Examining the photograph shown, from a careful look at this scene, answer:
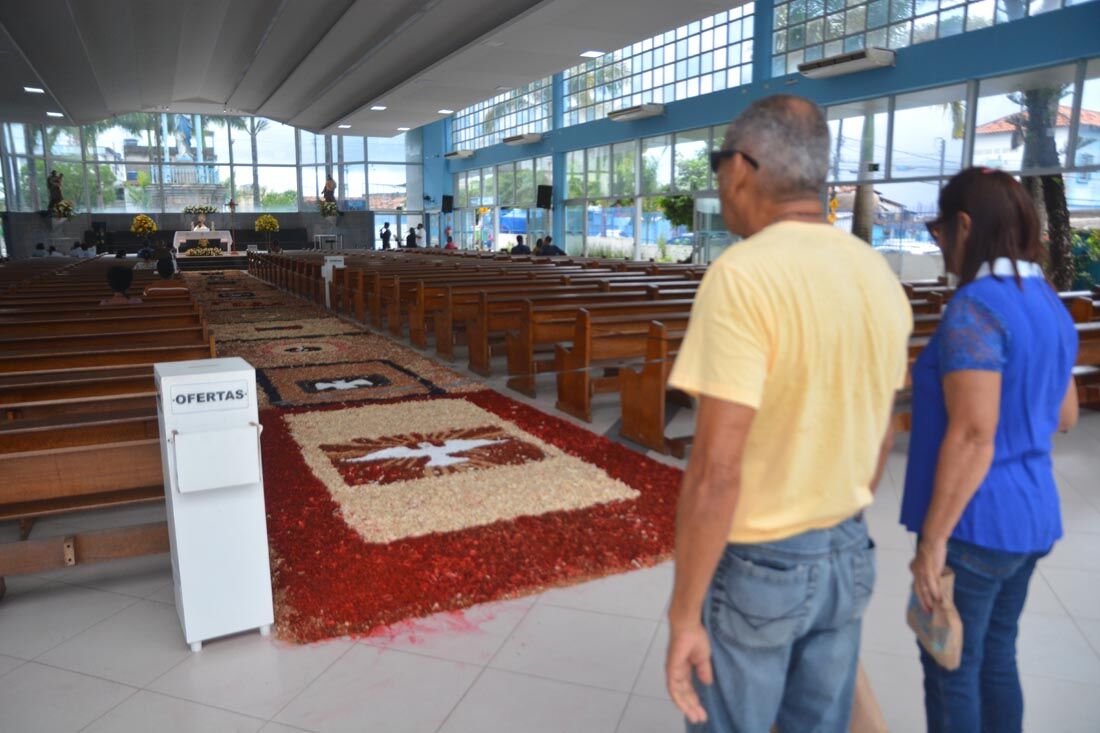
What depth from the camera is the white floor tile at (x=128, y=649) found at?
230 cm

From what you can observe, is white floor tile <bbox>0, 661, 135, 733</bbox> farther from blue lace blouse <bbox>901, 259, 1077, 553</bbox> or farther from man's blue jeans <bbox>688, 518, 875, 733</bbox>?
blue lace blouse <bbox>901, 259, 1077, 553</bbox>

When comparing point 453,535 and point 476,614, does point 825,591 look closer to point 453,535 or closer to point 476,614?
point 476,614

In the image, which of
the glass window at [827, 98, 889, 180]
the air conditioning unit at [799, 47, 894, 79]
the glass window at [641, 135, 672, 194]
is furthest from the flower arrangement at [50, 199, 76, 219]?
the glass window at [827, 98, 889, 180]

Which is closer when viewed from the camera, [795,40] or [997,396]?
[997,396]

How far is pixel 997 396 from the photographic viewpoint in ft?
4.34

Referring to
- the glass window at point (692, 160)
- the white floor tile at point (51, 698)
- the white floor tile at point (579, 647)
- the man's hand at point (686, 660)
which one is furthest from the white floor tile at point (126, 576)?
the glass window at point (692, 160)

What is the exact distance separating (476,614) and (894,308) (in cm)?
190

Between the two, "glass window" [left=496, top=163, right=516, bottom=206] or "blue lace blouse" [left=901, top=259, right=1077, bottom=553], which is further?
"glass window" [left=496, top=163, right=516, bottom=206]

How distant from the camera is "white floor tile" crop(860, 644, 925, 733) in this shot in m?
2.06

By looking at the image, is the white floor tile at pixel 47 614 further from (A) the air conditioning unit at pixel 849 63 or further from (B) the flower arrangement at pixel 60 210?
(B) the flower arrangement at pixel 60 210

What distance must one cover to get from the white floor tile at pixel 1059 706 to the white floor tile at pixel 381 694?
4.99 feet

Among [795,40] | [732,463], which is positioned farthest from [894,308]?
[795,40]

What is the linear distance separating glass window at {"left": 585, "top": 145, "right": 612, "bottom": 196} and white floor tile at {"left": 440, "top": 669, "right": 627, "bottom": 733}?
16.7m

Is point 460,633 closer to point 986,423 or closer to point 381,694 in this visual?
point 381,694
